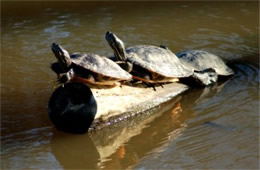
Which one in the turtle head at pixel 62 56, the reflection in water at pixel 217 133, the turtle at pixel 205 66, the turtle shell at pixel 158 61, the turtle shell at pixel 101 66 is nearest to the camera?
the reflection in water at pixel 217 133

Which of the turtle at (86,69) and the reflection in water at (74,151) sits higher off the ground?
the turtle at (86,69)

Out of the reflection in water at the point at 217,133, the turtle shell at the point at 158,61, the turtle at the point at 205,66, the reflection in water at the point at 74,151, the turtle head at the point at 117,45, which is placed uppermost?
the turtle head at the point at 117,45

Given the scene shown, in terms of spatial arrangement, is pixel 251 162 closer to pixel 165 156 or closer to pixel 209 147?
pixel 209 147

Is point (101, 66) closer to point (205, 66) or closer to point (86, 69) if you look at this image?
point (86, 69)

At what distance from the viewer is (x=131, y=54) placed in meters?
4.49

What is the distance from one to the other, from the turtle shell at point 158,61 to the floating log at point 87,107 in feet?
1.06

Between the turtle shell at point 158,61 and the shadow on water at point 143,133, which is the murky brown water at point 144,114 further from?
the turtle shell at point 158,61

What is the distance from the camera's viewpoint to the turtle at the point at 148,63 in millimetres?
4266

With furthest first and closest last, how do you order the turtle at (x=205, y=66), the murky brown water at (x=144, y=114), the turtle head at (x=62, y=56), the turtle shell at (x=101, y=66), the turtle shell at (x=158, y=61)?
the turtle at (x=205, y=66) → the turtle shell at (x=158, y=61) → the turtle shell at (x=101, y=66) → the turtle head at (x=62, y=56) → the murky brown water at (x=144, y=114)

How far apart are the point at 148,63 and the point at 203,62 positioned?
103 cm

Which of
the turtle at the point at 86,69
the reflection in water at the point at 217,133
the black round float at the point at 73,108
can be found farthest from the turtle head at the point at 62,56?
the reflection in water at the point at 217,133

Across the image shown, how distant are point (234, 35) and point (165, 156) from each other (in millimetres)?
3715

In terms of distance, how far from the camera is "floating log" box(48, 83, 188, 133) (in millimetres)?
3932

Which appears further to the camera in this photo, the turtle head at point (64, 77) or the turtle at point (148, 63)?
the turtle at point (148, 63)
